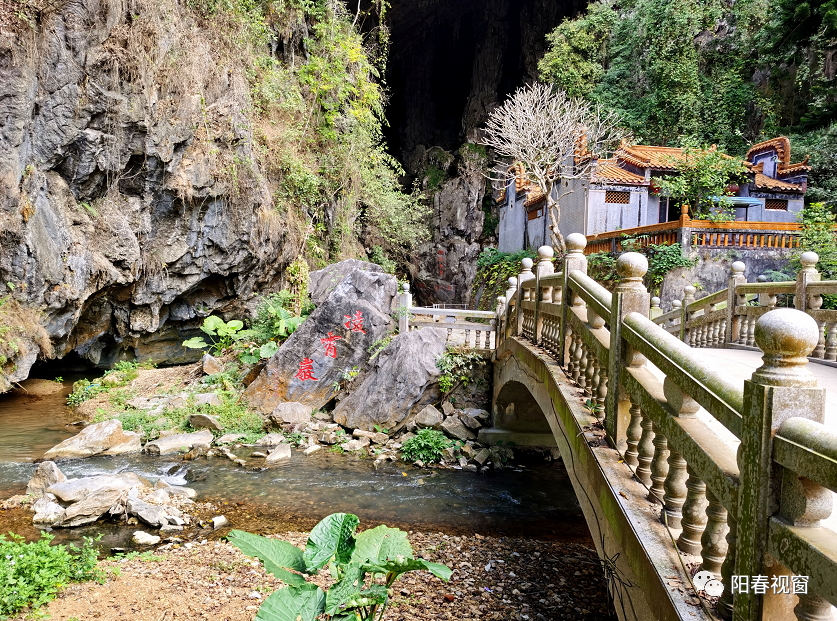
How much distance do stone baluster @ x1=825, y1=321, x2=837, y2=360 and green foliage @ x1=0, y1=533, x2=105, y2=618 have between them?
8877mm

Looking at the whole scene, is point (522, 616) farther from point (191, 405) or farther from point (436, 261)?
point (436, 261)

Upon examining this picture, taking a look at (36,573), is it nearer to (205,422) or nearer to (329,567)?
(329,567)

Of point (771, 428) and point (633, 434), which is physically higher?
point (771, 428)

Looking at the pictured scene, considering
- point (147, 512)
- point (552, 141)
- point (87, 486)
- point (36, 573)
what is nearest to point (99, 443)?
point (87, 486)

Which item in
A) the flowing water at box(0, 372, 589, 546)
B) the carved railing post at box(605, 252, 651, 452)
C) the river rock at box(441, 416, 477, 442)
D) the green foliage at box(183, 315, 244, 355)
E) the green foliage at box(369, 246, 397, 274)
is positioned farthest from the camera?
the green foliage at box(369, 246, 397, 274)

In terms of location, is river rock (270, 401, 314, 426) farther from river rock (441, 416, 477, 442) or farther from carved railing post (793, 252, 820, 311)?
carved railing post (793, 252, 820, 311)

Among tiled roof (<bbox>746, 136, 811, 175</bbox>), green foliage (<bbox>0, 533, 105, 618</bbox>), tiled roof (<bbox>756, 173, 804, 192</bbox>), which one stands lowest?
green foliage (<bbox>0, 533, 105, 618</bbox>)

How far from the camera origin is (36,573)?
483 cm

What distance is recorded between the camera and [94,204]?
10.9m

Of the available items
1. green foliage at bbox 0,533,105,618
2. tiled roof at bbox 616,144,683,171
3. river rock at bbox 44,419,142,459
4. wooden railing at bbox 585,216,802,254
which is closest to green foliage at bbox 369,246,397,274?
tiled roof at bbox 616,144,683,171

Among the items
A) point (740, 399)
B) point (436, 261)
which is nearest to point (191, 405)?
point (740, 399)

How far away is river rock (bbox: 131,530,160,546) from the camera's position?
252 inches

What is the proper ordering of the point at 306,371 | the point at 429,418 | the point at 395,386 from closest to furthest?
the point at 429,418 < the point at 395,386 < the point at 306,371

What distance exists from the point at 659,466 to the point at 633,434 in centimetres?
47
